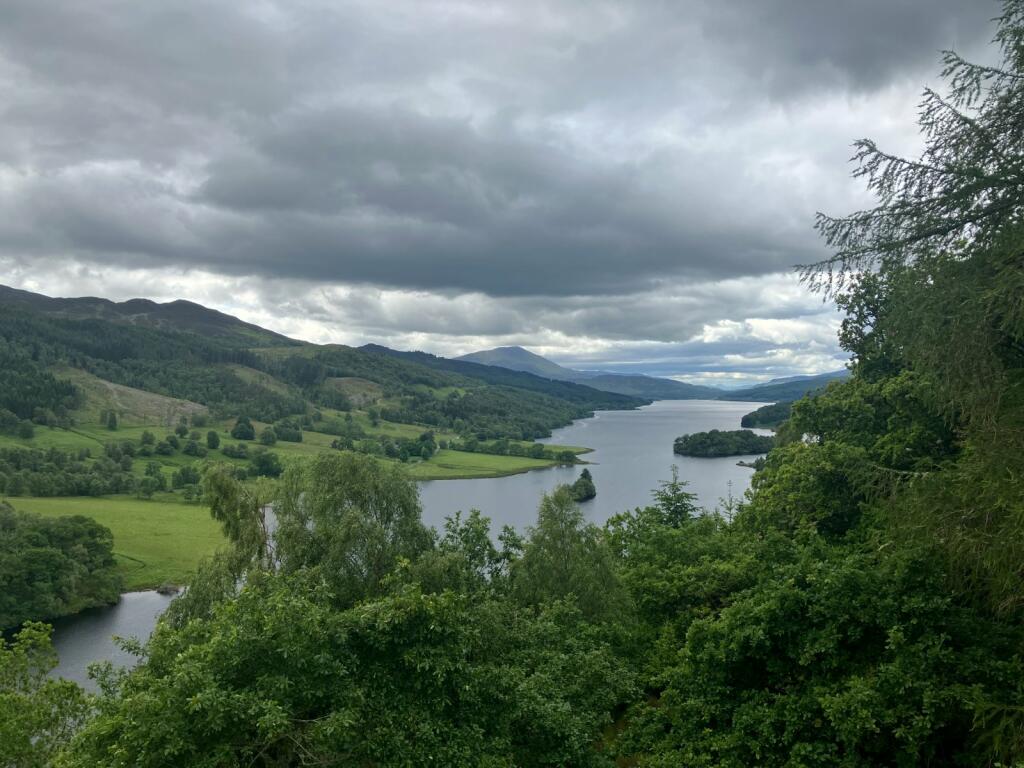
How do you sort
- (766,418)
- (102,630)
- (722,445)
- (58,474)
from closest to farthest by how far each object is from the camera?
1. (102,630)
2. (58,474)
3. (722,445)
4. (766,418)

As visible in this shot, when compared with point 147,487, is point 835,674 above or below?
above

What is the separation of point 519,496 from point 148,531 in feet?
145

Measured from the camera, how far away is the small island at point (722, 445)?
4872 inches

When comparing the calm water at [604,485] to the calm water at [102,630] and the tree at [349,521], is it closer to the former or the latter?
the calm water at [102,630]

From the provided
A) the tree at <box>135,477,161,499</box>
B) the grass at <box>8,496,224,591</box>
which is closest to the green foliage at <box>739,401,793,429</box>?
the tree at <box>135,477,161,499</box>

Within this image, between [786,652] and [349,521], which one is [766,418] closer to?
[349,521]

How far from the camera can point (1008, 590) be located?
30.8 feet

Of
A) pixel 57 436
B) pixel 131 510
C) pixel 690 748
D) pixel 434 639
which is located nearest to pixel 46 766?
pixel 434 639

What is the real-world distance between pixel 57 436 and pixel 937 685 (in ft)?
475

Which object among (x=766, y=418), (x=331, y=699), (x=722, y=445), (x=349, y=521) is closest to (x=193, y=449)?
(x=722, y=445)

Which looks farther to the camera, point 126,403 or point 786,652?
point 126,403

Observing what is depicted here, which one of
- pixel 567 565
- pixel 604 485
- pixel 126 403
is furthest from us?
pixel 126 403

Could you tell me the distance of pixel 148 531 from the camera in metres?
70.4

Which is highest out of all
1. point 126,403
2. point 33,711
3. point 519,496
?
point 33,711
